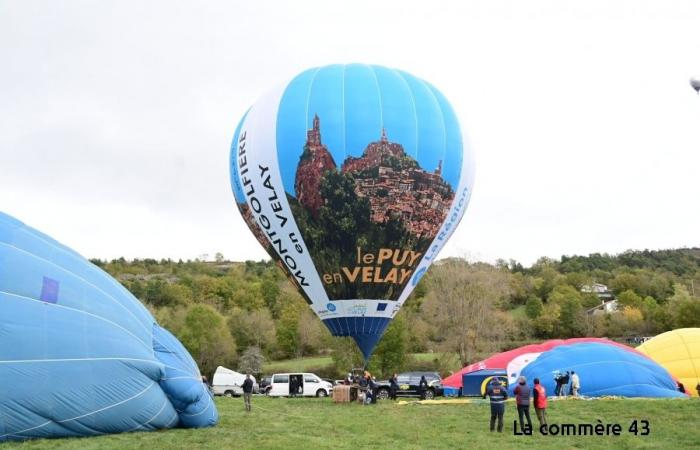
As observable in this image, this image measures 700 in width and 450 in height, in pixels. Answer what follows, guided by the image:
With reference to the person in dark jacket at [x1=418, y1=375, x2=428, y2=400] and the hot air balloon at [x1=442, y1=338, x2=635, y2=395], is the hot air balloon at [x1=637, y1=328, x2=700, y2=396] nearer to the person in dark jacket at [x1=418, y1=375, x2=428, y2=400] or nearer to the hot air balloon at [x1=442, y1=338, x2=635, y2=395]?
the hot air balloon at [x1=442, y1=338, x2=635, y2=395]

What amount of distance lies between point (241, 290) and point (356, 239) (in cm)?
6353

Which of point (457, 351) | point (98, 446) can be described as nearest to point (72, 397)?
point (98, 446)

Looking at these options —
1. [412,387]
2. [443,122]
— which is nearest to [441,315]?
[412,387]

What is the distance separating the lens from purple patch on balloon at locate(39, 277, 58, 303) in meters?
11.5

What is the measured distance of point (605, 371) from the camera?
20.5 metres

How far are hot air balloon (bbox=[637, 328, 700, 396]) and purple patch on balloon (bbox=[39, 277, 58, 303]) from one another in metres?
18.8

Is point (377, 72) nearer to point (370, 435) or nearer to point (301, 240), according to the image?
point (301, 240)

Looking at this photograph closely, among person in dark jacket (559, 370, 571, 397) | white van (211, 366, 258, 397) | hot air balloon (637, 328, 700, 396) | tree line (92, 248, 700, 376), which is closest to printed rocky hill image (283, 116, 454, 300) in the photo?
person in dark jacket (559, 370, 571, 397)

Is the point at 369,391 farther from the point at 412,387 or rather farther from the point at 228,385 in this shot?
the point at 228,385

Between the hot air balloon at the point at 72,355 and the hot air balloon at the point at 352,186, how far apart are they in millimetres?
8663

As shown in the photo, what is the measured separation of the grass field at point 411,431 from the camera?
11.5m

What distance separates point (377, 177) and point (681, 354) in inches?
450

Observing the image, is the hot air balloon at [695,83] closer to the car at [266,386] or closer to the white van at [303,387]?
the white van at [303,387]

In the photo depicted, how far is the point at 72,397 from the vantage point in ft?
37.1
